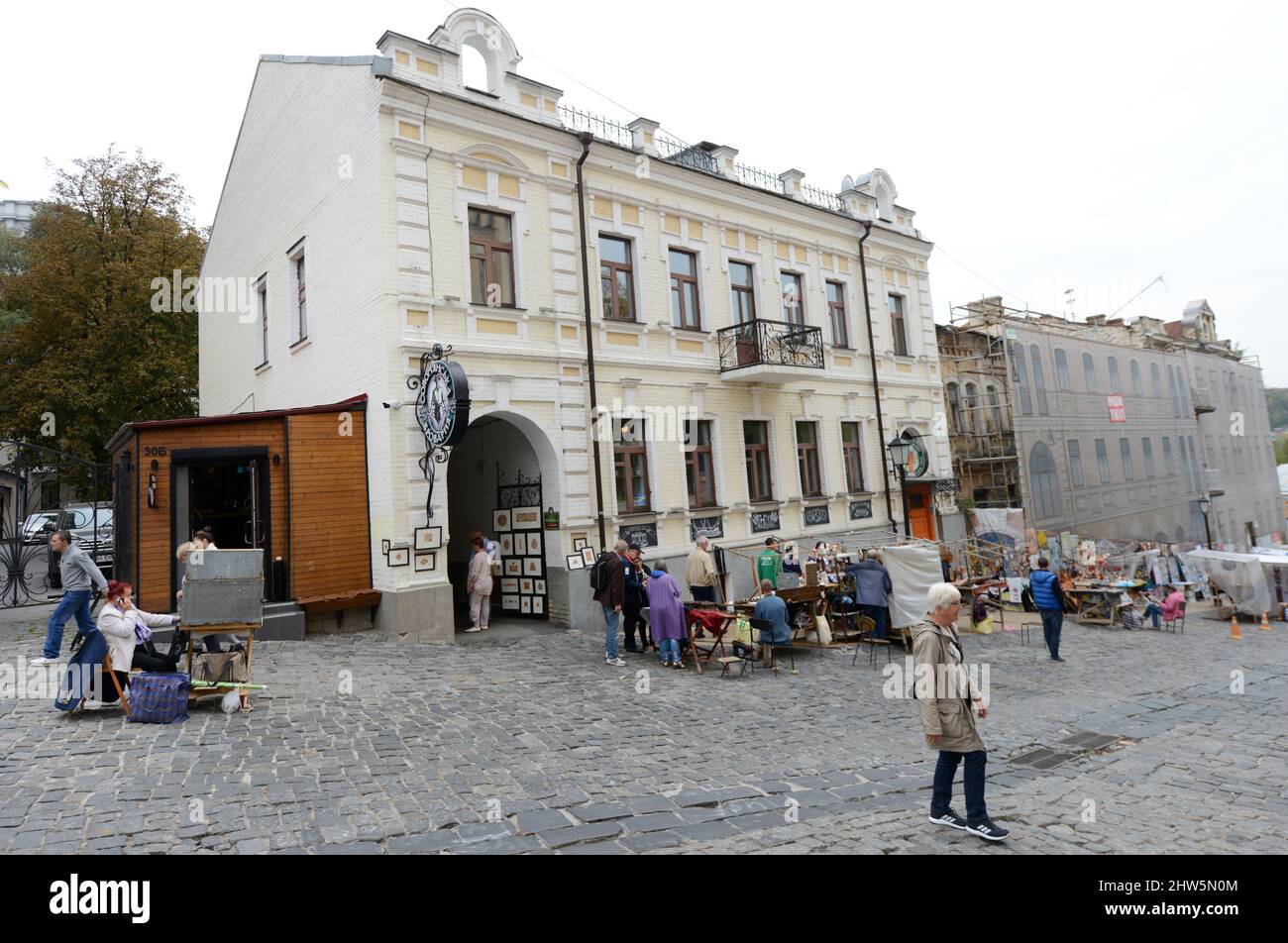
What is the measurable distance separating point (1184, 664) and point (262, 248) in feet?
72.5

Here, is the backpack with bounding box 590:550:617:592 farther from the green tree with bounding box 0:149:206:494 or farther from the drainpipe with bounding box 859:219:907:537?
the green tree with bounding box 0:149:206:494

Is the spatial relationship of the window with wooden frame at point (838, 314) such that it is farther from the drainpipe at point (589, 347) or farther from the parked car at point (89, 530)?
the parked car at point (89, 530)

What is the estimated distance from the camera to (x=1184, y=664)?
14.3m

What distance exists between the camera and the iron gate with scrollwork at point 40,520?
1362 centimetres

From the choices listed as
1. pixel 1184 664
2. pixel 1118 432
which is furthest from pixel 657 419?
pixel 1118 432

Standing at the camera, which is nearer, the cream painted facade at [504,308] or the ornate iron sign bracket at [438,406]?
the ornate iron sign bracket at [438,406]

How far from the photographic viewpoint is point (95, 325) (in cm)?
2572

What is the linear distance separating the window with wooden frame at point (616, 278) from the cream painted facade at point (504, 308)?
18cm

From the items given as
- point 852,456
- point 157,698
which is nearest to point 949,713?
point 157,698

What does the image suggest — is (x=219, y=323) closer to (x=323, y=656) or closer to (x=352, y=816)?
(x=323, y=656)

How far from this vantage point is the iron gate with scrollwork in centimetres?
1362

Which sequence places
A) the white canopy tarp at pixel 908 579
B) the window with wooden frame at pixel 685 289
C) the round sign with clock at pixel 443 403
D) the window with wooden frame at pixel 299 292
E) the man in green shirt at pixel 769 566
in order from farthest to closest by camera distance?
the window with wooden frame at pixel 685 289
the window with wooden frame at pixel 299 292
the man in green shirt at pixel 769 566
the white canopy tarp at pixel 908 579
the round sign with clock at pixel 443 403

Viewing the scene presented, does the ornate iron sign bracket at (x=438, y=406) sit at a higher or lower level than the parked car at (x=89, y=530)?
higher

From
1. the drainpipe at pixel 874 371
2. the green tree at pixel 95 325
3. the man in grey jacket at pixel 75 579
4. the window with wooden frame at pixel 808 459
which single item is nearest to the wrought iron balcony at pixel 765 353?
the window with wooden frame at pixel 808 459
